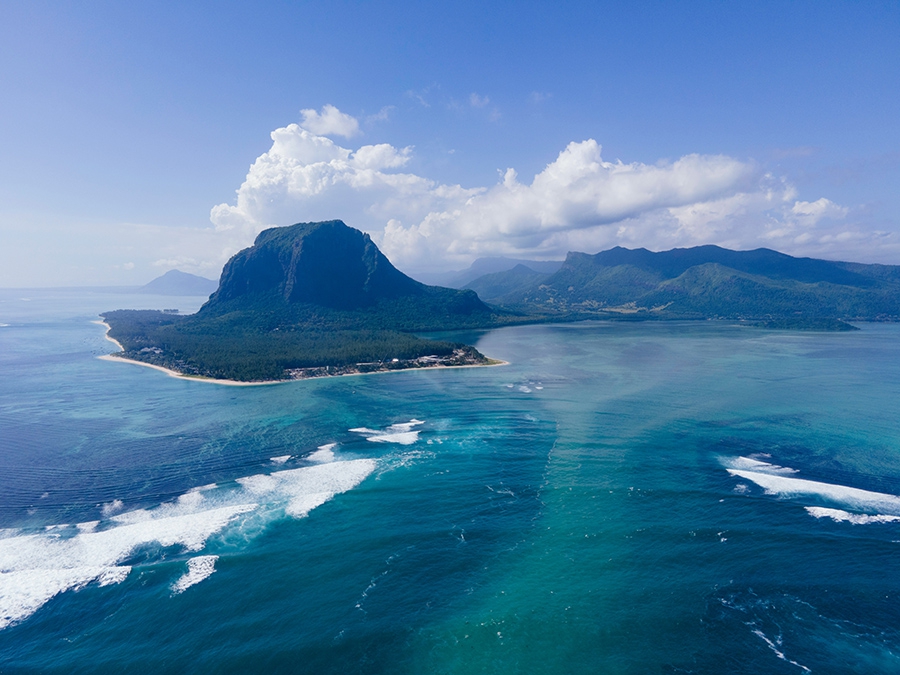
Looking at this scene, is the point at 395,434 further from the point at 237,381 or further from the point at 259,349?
the point at 259,349

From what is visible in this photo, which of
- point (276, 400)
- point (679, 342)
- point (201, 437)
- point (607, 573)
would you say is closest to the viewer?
point (607, 573)

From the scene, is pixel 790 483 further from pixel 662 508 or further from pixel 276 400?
pixel 276 400

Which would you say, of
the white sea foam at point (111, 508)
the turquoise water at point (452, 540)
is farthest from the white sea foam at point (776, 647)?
the white sea foam at point (111, 508)

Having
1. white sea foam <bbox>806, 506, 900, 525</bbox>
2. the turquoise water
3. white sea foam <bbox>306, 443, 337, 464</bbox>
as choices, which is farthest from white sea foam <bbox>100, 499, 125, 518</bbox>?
white sea foam <bbox>806, 506, 900, 525</bbox>

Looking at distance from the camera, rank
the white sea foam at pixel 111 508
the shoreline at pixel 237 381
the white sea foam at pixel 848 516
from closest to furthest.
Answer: the white sea foam at pixel 848 516 < the white sea foam at pixel 111 508 < the shoreline at pixel 237 381

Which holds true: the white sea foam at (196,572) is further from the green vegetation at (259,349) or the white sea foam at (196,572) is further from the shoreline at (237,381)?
the green vegetation at (259,349)

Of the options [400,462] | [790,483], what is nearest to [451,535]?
[400,462]
